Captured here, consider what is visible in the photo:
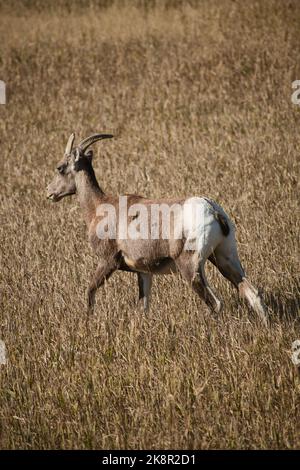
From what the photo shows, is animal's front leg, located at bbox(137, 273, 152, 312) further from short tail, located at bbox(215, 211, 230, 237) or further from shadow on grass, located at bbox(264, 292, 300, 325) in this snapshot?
shadow on grass, located at bbox(264, 292, 300, 325)

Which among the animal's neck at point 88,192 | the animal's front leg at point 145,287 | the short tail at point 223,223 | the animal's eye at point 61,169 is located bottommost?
the animal's front leg at point 145,287

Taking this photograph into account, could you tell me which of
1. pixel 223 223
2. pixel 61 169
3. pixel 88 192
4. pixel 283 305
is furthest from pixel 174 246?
pixel 61 169

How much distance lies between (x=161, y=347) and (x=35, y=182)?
680 centimetres

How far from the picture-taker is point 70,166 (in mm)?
8391

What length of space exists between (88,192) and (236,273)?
1985 mm

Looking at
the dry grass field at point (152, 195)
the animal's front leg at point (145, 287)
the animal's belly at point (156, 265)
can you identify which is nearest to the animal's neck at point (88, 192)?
the dry grass field at point (152, 195)

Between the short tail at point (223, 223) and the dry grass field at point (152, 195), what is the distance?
75 centimetres

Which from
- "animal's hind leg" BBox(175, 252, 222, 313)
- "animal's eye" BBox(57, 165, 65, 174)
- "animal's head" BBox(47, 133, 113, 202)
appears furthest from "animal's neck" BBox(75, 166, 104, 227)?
"animal's hind leg" BBox(175, 252, 222, 313)

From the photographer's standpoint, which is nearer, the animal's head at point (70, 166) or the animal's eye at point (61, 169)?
the animal's head at point (70, 166)

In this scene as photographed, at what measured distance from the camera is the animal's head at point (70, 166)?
8.28m

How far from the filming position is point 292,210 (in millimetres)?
9812

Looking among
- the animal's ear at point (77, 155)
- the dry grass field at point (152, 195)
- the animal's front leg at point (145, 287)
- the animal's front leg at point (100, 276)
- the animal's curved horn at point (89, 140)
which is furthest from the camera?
the animal's ear at point (77, 155)
